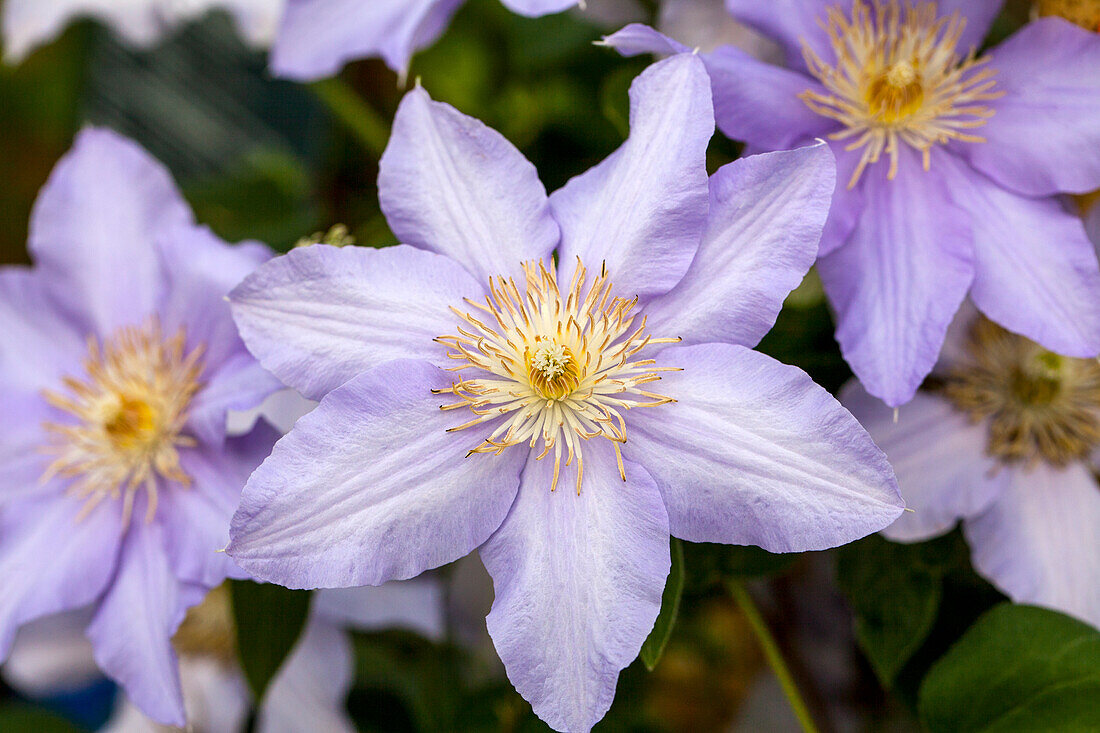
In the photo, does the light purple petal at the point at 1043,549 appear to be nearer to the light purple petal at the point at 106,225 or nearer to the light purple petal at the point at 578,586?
the light purple petal at the point at 578,586

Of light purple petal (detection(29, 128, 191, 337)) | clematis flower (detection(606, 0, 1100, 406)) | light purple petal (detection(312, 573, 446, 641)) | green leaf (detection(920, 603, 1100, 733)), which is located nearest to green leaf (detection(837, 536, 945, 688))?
green leaf (detection(920, 603, 1100, 733))

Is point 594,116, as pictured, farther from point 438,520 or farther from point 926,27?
point 438,520

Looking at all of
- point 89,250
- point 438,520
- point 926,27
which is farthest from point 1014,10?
point 89,250

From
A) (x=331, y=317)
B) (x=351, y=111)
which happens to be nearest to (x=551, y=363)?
(x=331, y=317)

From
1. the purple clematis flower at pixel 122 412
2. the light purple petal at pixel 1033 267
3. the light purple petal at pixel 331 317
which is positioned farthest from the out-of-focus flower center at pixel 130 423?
the light purple petal at pixel 1033 267

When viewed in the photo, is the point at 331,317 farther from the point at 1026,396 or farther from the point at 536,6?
the point at 1026,396

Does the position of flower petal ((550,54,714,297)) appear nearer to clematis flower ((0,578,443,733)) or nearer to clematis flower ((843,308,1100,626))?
clematis flower ((843,308,1100,626))
